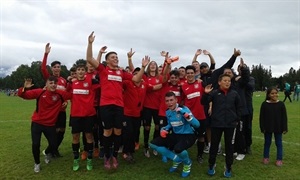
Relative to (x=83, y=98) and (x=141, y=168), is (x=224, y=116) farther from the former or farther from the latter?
(x=83, y=98)

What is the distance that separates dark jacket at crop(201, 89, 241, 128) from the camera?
5641 mm

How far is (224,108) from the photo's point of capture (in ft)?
18.7

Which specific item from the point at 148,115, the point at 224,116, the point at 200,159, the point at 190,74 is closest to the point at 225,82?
the point at 224,116

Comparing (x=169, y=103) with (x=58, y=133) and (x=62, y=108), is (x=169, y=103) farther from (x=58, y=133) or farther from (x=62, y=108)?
(x=58, y=133)

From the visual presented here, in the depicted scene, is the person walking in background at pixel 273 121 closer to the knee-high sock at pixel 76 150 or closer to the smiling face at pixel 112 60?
the smiling face at pixel 112 60

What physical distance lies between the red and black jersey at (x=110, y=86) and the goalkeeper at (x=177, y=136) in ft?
3.42

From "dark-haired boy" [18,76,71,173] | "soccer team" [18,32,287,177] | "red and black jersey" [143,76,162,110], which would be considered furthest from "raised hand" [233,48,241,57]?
"dark-haired boy" [18,76,71,173]

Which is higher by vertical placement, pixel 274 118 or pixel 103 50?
pixel 103 50

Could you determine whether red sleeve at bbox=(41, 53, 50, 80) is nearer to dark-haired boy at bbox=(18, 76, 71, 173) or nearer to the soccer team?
the soccer team

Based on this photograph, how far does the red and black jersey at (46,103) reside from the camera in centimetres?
626

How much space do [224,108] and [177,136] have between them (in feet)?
3.87

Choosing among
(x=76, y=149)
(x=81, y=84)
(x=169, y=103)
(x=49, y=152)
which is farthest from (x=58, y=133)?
(x=169, y=103)

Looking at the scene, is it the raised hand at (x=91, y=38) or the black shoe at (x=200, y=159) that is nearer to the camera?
the raised hand at (x=91, y=38)

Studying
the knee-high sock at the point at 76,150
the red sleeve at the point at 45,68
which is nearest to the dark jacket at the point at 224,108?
the knee-high sock at the point at 76,150
